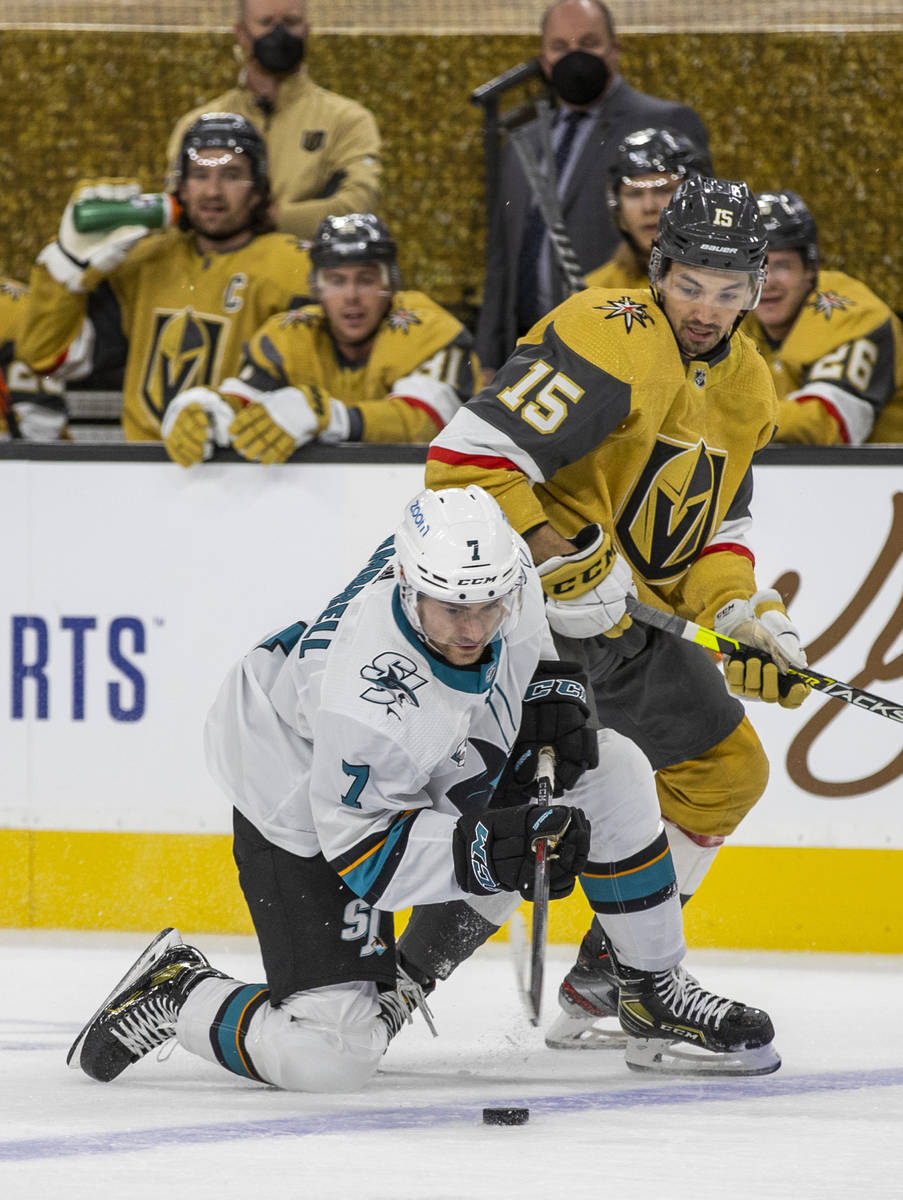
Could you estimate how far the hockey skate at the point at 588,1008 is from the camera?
307cm

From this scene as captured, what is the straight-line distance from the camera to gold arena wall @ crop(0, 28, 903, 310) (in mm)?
5559

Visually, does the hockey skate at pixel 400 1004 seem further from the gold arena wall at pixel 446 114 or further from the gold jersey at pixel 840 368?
the gold arena wall at pixel 446 114

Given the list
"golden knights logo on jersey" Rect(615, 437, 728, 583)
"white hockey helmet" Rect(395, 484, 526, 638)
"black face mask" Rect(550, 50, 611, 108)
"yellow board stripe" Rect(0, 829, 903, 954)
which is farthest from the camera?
"black face mask" Rect(550, 50, 611, 108)

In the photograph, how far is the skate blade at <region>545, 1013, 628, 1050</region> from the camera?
3059mm

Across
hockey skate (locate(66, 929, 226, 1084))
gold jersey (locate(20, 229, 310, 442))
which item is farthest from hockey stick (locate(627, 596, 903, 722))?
gold jersey (locate(20, 229, 310, 442))

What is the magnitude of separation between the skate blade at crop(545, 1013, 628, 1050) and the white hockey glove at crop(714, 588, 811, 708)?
2.00ft

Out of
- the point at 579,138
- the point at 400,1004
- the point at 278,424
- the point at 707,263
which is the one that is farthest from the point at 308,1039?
A: the point at 579,138

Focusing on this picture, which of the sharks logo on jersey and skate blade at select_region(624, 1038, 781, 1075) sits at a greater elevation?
the sharks logo on jersey

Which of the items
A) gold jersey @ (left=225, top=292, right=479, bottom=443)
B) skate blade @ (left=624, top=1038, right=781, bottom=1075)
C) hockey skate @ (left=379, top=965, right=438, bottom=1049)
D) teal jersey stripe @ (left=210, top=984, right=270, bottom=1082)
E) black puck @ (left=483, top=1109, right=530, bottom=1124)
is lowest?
skate blade @ (left=624, top=1038, right=781, bottom=1075)

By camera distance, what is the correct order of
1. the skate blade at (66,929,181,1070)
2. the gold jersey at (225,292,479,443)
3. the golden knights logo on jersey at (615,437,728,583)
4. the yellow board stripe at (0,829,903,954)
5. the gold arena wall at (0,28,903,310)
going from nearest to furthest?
the skate blade at (66,929,181,1070)
the golden knights logo on jersey at (615,437,728,583)
the yellow board stripe at (0,829,903,954)
the gold jersey at (225,292,479,443)
the gold arena wall at (0,28,903,310)

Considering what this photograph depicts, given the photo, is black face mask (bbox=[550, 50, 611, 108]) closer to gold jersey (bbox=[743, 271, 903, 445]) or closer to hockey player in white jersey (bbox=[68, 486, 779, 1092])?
gold jersey (bbox=[743, 271, 903, 445])

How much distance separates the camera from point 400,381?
402cm

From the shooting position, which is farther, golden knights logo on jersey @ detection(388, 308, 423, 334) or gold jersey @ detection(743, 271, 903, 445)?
golden knights logo on jersey @ detection(388, 308, 423, 334)

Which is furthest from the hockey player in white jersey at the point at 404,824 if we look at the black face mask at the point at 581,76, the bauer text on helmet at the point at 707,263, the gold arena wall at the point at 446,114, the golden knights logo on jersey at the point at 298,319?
the gold arena wall at the point at 446,114
